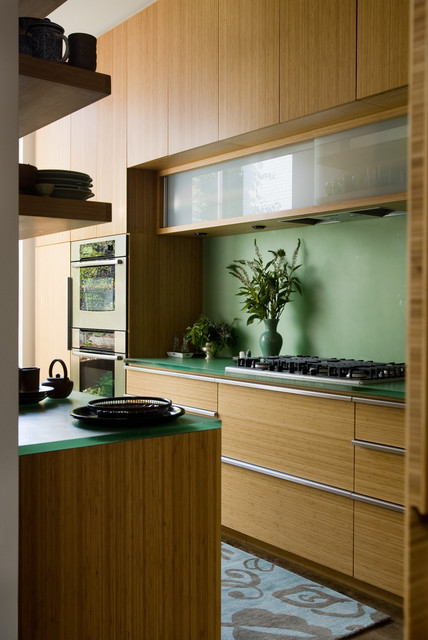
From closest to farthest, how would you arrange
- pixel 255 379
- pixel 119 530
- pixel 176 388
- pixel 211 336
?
pixel 119 530 → pixel 255 379 → pixel 176 388 → pixel 211 336

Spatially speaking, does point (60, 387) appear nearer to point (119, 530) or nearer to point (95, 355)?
point (119, 530)

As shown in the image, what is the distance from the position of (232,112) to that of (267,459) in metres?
1.80

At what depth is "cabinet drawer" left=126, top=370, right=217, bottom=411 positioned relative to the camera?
3.58 meters

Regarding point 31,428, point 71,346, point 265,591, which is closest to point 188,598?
point 31,428

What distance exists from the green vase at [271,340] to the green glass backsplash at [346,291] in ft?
0.60

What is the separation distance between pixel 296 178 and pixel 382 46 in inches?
31.9

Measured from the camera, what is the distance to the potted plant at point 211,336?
4230 mm

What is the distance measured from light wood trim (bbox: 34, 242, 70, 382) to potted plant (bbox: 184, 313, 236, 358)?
128 cm

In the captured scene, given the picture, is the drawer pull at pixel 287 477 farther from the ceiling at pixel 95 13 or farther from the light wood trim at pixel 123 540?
the ceiling at pixel 95 13

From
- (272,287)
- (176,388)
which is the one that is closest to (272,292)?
(272,287)

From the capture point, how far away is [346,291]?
3545mm

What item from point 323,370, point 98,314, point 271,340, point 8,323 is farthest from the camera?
point 98,314

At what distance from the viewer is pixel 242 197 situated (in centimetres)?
369

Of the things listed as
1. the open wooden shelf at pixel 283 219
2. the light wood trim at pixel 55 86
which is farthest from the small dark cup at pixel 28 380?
the open wooden shelf at pixel 283 219
